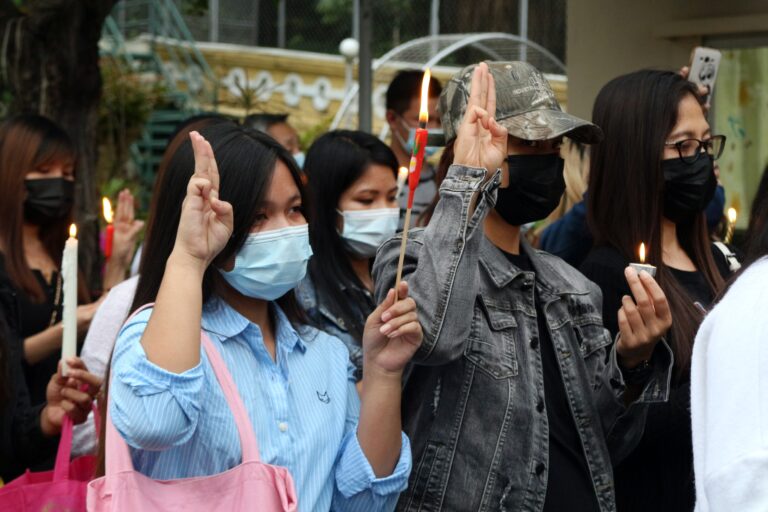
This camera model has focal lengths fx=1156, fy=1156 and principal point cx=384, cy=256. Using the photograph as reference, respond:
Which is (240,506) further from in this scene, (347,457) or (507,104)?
(507,104)

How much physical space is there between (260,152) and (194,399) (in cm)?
70

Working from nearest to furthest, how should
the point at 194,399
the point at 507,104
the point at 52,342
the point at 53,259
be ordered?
1. the point at 194,399
2. the point at 507,104
3. the point at 52,342
4. the point at 53,259

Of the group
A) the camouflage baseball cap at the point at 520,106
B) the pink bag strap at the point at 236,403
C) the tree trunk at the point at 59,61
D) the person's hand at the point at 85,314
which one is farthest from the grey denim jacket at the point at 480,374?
the tree trunk at the point at 59,61

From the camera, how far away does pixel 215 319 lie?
267 centimetres

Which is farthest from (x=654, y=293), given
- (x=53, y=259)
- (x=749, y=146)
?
(x=749, y=146)

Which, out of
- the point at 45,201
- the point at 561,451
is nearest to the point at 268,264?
the point at 561,451

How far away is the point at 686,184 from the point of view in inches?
147

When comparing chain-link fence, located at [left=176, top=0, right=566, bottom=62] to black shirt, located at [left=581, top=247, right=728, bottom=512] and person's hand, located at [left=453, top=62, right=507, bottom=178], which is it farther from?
person's hand, located at [left=453, top=62, right=507, bottom=178]

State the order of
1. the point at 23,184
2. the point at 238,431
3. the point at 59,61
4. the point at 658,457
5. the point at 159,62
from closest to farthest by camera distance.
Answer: the point at 238,431, the point at 658,457, the point at 23,184, the point at 59,61, the point at 159,62

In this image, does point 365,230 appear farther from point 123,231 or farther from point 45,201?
point 45,201

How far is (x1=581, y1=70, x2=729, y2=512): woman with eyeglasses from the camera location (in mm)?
3453

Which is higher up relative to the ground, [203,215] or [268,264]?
[203,215]

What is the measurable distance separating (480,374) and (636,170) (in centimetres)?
119

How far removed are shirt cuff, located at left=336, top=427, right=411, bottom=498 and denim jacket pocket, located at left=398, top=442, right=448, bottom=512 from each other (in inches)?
4.9
